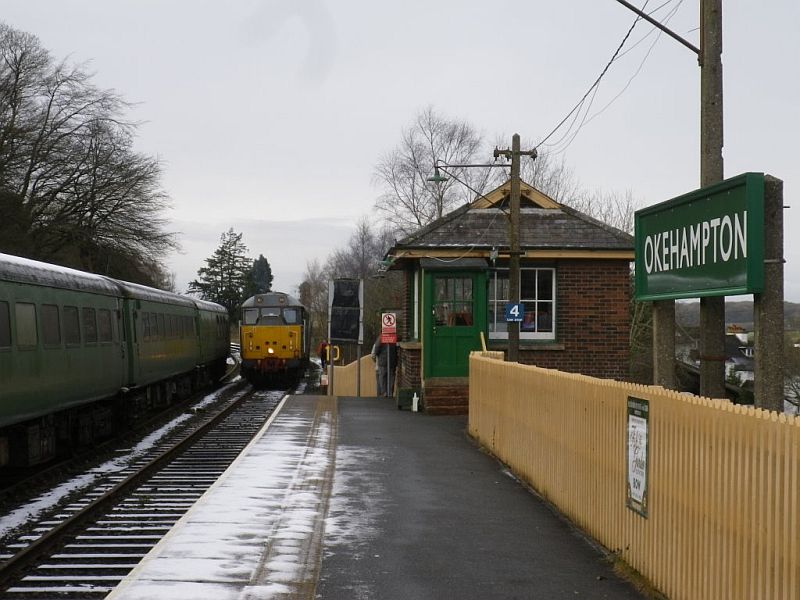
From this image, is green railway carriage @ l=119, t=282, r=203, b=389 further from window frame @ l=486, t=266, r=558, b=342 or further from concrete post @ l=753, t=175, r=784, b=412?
concrete post @ l=753, t=175, r=784, b=412

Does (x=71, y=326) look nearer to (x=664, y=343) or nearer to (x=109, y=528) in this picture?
(x=109, y=528)

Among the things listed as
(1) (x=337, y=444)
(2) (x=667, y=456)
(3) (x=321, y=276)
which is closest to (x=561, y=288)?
(1) (x=337, y=444)

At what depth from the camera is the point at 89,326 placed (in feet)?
53.2

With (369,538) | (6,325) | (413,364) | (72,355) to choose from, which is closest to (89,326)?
(72,355)

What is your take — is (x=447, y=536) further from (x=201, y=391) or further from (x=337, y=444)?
(x=201, y=391)

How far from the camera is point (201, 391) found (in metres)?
34.0

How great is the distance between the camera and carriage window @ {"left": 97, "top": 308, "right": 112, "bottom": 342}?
16.9 metres

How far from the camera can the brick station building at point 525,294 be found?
20688 mm

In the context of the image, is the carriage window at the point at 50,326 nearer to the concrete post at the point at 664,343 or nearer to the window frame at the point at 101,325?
the window frame at the point at 101,325

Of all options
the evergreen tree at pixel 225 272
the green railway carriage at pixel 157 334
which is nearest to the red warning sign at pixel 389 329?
the green railway carriage at pixel 157 334

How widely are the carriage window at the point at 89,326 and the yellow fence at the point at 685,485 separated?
787 cm

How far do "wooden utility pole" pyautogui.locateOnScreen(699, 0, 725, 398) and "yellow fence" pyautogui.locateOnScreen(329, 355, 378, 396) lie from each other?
26912 mm

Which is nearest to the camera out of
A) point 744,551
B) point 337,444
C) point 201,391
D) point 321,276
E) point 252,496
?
point 744,551

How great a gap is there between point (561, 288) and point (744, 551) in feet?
52.5
